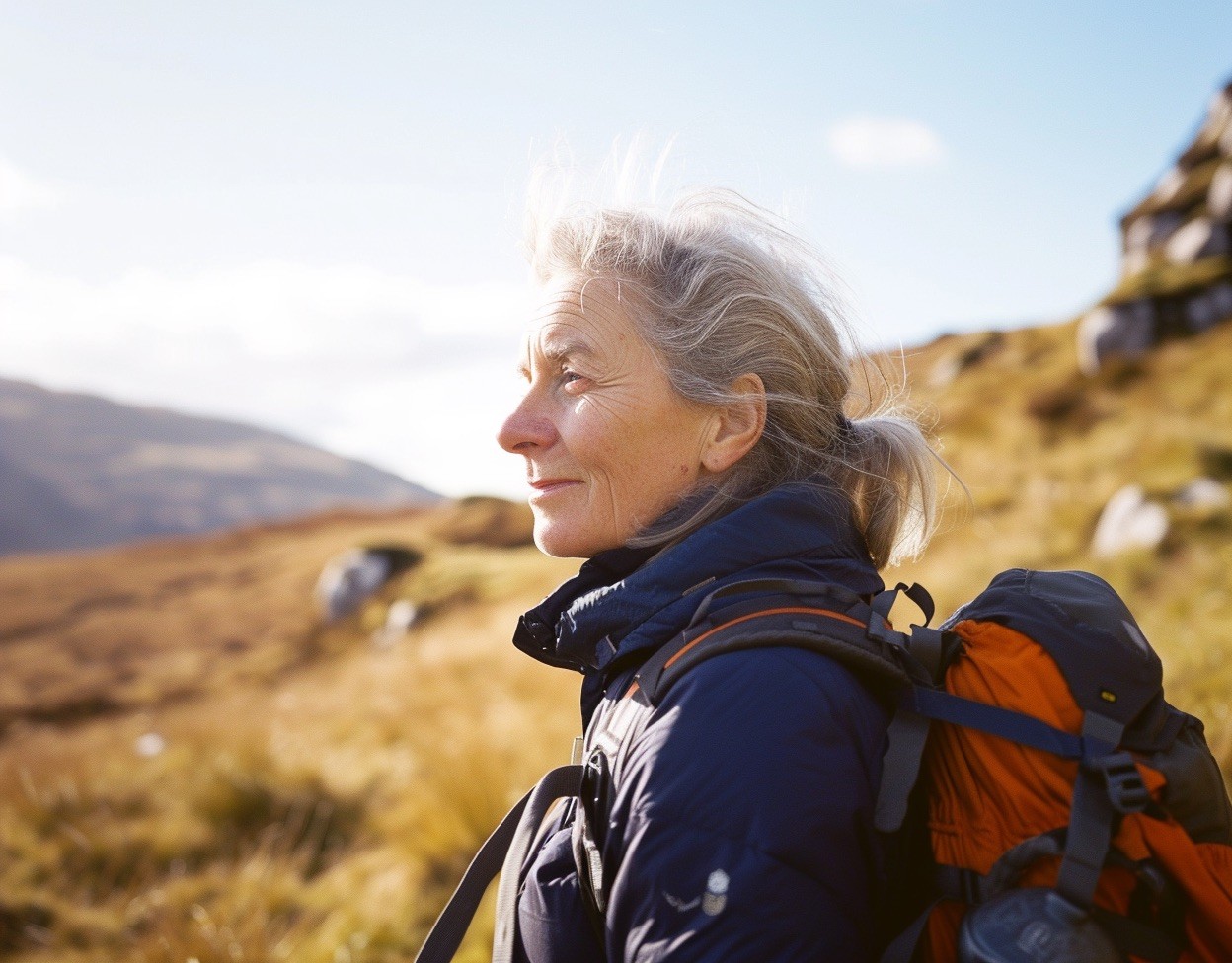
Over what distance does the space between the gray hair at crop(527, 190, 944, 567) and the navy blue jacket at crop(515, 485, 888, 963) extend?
47cm

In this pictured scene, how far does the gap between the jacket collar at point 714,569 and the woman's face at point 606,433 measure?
218 mm

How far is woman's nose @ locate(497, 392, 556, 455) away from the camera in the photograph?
71.3 inches

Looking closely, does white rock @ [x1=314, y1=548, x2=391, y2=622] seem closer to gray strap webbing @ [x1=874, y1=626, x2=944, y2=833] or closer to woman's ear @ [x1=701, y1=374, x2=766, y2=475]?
woman's ear @ [x1=701, y1=374, x2=766, y2=475]

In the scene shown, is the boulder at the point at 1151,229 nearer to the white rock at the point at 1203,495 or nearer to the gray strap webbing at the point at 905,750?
the white rock at the point at 1203,495

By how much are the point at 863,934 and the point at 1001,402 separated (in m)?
21.4

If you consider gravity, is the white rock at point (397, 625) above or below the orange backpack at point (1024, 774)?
below

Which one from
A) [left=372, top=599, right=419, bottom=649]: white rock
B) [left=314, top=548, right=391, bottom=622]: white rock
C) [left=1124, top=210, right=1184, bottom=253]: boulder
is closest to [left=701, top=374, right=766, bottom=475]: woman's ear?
[left=372, top=599, right=419, bottom=649]: white rock

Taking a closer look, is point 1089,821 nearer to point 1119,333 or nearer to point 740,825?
point 740,825

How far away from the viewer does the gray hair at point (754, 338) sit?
5.75 feet

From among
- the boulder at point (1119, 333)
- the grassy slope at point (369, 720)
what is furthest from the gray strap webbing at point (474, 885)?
the boulder at point (1119, 333)

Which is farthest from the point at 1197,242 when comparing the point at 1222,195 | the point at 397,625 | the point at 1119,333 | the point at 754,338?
the point at 754,338

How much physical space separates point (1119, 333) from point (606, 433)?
22840 millimetres

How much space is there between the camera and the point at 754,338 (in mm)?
1786

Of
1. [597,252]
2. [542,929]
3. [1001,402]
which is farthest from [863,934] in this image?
[1001,402]
